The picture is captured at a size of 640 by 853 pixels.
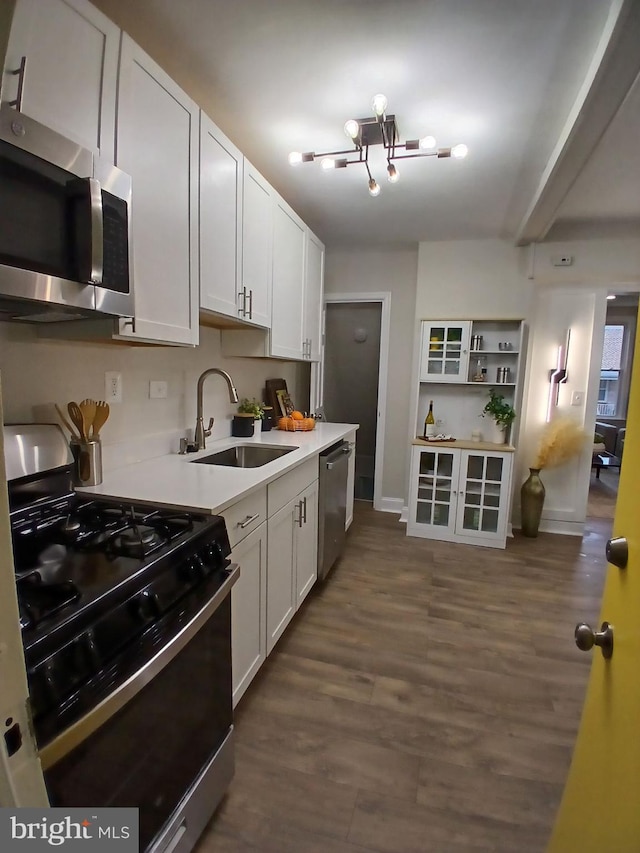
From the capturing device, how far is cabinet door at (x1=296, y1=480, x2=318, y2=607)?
7.18 feet

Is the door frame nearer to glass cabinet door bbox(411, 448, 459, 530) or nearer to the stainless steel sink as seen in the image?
glass cabinet door bbox(411, 448, 459, 530)

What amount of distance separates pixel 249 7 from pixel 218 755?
91.8 inches

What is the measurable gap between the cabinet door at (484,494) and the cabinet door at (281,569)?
1885 mm

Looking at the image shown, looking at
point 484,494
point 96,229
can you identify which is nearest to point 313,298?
point 484,494

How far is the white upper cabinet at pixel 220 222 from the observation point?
178 cm

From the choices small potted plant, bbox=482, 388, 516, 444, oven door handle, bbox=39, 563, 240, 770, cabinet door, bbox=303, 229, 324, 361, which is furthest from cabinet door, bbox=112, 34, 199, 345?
small potted plant, bbox=482, 388, 516, 444

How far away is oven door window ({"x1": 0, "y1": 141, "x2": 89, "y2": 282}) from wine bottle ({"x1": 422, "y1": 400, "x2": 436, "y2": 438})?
122 inches

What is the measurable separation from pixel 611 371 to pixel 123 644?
8.19m

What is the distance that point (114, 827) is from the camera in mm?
832

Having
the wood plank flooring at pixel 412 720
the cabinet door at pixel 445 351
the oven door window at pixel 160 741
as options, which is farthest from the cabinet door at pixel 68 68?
the cabinet door at pixel 445 351

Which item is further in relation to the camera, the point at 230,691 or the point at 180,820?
the point at 230,691

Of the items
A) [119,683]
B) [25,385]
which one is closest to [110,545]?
[119,683]

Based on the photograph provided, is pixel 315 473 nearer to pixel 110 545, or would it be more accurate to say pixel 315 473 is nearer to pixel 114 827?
pixel 110 545

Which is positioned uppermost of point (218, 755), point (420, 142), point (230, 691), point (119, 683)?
point (420, 142)
